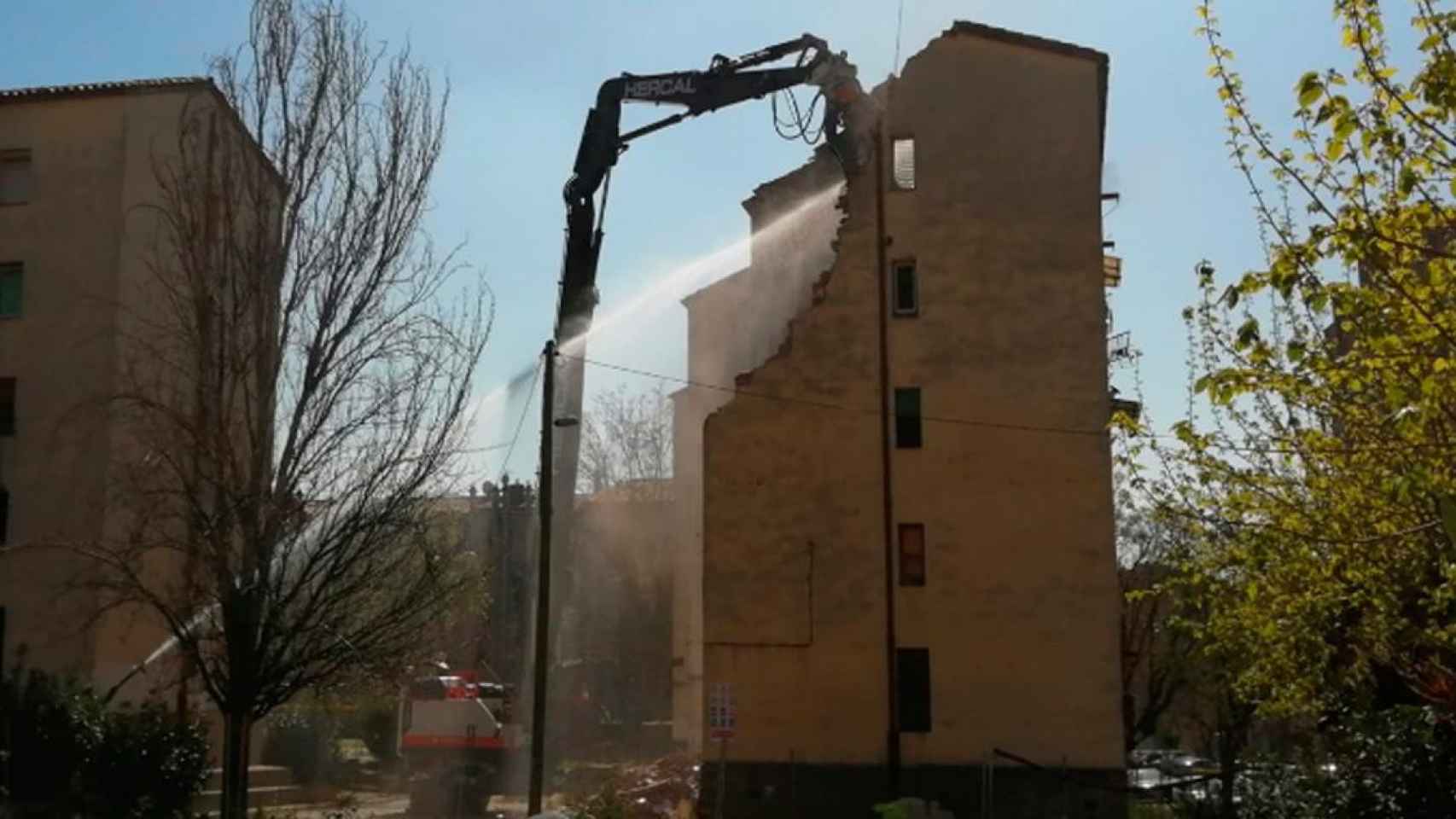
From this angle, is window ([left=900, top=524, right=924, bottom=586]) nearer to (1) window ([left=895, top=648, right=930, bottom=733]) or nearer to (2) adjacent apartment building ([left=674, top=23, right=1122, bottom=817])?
(2) adjacent apartment building ([left=674, top=23, right=1122, bottom=817])

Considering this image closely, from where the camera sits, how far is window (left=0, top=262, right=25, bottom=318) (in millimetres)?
32094

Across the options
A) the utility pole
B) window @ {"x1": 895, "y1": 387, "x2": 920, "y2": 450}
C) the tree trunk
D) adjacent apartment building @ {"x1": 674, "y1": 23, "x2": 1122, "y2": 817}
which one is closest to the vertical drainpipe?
adjacent apartment building @ {"x1": 674, "y1": 23, "x2": 1122, "y2": 817}

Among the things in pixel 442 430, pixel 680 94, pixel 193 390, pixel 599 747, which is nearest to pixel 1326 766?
pixel 442 430

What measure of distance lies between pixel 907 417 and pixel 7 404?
716 inches

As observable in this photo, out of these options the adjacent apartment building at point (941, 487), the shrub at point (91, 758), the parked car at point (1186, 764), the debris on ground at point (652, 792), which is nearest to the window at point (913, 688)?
the adjacent apartment building at point (941, 487)

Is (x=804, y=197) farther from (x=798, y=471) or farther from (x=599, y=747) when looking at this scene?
(x=599, y=747)

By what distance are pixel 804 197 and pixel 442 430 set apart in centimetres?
1908

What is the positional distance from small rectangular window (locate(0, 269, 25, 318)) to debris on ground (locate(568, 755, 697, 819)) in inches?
611

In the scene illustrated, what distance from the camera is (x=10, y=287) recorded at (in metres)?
32.3

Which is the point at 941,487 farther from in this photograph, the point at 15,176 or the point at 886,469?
the point at 15,176

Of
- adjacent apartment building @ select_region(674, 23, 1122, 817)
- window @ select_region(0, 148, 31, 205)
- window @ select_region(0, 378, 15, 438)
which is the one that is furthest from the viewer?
window @ select_region(0, 148, 31, 205)

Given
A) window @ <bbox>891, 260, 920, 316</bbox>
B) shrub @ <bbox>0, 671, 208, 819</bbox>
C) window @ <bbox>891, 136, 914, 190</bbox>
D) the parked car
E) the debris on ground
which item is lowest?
the parked car

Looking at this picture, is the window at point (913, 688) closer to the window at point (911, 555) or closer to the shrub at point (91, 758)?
the window at point (911, 555)

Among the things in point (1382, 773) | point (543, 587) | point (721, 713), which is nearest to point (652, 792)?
point (543, 587)
